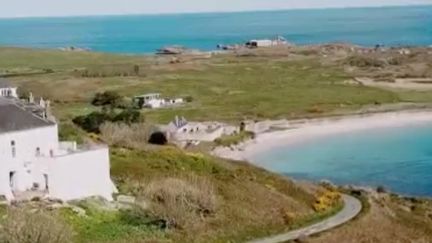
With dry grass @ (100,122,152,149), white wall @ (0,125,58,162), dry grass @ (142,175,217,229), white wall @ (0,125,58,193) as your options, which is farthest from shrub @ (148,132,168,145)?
white wall @ (0,125,58,193)

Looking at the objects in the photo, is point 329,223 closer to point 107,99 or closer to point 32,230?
point 32,230

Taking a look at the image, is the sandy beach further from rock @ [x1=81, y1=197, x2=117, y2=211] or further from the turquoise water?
rock @ [x1=81, y1=197, x2=117, y2=211]

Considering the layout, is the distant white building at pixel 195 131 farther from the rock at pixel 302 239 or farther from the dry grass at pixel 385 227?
the rock at pixel 302 239

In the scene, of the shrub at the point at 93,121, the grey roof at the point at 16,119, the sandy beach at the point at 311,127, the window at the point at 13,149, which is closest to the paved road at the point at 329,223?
the window at the point at 13,149

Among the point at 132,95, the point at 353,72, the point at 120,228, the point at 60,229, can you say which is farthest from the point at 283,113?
the point at 60,229

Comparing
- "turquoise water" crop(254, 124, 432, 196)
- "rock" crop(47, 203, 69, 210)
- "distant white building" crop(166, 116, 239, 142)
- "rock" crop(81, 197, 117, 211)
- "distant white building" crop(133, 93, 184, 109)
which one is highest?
"rock" crop(47, 203, 69, 210)

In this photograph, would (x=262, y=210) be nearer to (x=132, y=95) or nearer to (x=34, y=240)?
(x=34, y=240)

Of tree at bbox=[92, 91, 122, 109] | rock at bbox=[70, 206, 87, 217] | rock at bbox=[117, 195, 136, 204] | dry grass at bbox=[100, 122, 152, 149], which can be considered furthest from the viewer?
tree at bbox=[92, 91, 122, 109]
